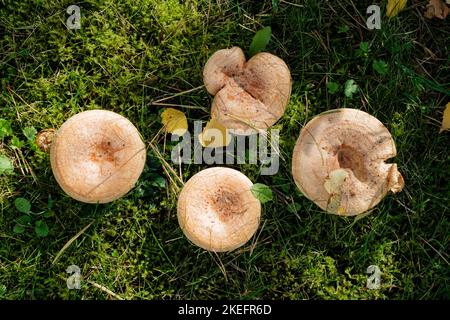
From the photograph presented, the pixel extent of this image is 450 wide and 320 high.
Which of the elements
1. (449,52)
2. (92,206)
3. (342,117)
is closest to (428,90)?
(449,52)

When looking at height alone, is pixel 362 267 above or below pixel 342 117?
below

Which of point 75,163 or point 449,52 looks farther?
point 449,52

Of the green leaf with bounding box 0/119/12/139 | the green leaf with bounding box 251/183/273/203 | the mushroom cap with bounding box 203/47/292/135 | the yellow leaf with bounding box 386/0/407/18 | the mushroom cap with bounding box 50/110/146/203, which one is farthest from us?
the yellow leaf with bounding box 386/0/407/18

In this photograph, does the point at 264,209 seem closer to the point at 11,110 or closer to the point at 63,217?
the point at 63,217

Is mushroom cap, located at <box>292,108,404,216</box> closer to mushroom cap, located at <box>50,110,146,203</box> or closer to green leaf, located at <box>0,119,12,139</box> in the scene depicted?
mushroom cap, located at <box>50,110,146,203</box>

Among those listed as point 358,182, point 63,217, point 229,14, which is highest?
point 229,14

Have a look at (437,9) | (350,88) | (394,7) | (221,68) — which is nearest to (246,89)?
(221,68)

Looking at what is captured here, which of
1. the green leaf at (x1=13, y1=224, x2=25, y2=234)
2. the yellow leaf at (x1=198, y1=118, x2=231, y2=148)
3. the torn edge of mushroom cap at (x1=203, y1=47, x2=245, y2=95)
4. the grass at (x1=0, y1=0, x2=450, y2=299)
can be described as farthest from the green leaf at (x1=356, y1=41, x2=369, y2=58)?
the green leaf at (x1=13, y1=224, x2=25, y2=234)
